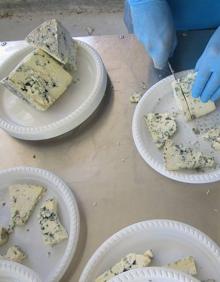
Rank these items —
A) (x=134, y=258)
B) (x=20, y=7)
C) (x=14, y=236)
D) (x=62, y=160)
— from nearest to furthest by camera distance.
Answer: (x=134, y=258) → (x=14, y=236) → (x=62, y=160) → (x=20, y=7)

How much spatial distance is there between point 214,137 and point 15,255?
0.47 m

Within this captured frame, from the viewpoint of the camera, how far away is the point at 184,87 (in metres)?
0.98

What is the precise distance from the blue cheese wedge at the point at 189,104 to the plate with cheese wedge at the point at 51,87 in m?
0.18

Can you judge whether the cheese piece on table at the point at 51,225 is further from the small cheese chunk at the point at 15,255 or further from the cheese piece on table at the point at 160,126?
the cheese piece on table at the point at 160,126

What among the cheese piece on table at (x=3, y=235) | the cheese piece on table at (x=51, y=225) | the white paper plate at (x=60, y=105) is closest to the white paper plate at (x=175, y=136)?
the white paper plate at (x=60, y=105)

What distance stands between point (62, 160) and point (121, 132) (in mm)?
150

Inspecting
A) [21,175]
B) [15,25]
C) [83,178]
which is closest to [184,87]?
[83,178]

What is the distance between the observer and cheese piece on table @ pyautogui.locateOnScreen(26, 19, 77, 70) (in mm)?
994

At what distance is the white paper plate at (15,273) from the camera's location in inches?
27.7

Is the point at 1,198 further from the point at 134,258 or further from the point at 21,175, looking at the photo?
the point at 134,258

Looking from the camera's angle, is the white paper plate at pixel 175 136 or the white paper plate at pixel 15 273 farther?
the white paper plate at pixel 175 136

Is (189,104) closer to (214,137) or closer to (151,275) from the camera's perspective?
(214,137)

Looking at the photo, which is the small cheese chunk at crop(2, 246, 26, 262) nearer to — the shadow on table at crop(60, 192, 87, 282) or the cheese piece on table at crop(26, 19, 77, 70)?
the shadow on table at crop(60, 192, 87, 282)

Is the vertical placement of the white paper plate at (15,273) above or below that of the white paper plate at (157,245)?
above
